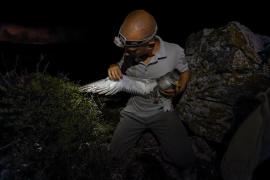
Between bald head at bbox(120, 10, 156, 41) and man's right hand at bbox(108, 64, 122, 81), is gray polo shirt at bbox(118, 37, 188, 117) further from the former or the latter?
bald head at bbox(120, 10, 156, 41)

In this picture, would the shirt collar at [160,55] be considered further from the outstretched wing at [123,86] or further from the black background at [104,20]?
the black background at [104,20]

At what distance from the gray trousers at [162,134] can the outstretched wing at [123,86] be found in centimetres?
39

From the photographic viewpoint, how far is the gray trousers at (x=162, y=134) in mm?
4129

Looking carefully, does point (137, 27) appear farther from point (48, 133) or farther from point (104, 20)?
point (104, 20)

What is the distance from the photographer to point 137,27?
340 centimetres

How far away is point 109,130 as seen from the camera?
15.6 feet

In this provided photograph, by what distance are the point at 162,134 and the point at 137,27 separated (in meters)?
1.44

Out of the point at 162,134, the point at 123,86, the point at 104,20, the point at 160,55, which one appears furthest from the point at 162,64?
the point at 104,20

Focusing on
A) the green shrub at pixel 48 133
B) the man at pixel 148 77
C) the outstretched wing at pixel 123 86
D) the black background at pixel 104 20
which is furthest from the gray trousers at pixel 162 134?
the black background at pixel 104 20

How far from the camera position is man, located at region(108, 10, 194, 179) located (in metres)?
3.45

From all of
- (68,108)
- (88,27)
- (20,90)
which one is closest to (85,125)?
(68,108)

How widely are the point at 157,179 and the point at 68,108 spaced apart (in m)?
1.44

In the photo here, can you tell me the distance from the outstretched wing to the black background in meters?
1.91

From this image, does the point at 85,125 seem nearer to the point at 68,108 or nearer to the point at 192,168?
the point at 68,108
